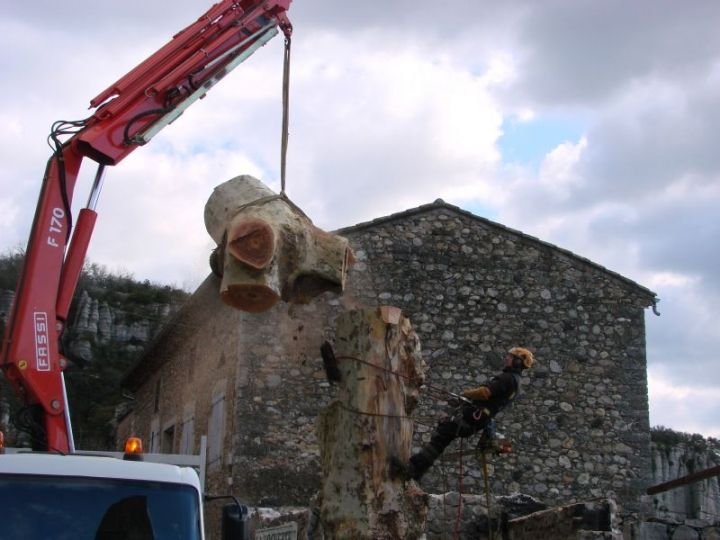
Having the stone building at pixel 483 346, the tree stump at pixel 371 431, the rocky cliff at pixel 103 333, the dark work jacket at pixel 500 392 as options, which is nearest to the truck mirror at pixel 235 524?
the tree stump at pixel 371 431

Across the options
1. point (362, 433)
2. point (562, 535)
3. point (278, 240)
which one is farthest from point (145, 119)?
point (562, 535)

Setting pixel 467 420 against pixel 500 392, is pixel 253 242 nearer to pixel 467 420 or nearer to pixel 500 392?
pixel 467 420

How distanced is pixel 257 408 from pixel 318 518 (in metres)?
7.16

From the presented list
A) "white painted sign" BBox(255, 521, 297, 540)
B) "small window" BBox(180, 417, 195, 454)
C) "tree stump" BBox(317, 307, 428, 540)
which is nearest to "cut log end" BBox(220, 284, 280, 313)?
"tree stump" BBox(317, 307, 428, 540)

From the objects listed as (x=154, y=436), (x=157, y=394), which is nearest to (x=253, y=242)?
(x=157, y=394)

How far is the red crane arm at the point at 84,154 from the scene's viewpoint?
705 cm

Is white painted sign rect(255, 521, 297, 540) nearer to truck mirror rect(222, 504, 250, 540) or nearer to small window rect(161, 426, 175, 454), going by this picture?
truck mirror rect(222, 504, 250, 540)

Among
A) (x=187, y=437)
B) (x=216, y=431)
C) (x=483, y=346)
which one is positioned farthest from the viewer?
(x=187, y=437)

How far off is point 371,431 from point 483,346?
857 centimetres

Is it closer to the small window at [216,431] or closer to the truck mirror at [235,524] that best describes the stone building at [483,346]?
the small window at [216,431]

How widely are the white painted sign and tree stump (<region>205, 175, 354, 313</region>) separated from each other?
3752 millimetres

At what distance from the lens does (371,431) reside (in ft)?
21.4

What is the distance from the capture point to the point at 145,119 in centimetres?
839

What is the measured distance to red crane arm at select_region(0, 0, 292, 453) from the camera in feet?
23.1
